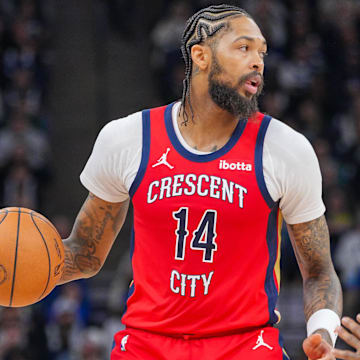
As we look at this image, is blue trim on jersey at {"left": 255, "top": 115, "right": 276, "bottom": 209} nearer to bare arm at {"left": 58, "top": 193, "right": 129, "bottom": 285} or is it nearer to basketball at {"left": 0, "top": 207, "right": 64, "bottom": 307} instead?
bare arm at {"left": 58, "top": 193, "right": 129, "bottom": 285}

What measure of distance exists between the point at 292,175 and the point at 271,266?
453 millimetres

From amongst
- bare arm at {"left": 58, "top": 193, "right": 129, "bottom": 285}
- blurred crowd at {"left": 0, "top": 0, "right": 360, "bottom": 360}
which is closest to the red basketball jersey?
bare arm at {"left": 58, "top": 193, "right": 129, "bottom": 285}

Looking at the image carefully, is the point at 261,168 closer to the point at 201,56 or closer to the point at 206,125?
the point at 206,125

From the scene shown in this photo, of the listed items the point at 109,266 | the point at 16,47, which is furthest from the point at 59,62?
the point at 109,266

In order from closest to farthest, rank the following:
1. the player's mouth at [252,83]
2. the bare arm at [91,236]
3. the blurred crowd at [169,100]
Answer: the player's mouth at [252,83] < the bare arm at [91,236] < the blurred crowd at [169,100]

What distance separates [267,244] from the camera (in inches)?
152

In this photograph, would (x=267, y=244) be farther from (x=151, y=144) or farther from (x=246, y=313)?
(x=151, y=144)

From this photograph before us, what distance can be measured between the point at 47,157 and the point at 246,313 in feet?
25.2

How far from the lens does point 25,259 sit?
383cm

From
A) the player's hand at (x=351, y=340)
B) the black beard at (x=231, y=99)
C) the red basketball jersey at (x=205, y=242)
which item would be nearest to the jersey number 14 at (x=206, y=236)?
the red basketball jersey at (x=205, y=242)

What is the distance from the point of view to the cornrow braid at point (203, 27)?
13.1 ft

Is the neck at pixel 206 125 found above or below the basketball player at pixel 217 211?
above

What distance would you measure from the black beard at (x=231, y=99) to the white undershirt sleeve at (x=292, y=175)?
158 mm

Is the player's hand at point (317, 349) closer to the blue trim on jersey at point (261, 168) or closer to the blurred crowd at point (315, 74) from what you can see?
the blue trim on jersey at point (261, 168)
